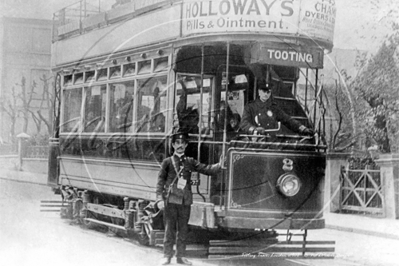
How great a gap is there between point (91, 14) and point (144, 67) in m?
2.75

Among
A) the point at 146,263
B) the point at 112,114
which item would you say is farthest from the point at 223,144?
the point at 112,114

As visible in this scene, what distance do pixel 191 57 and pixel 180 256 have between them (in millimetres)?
2523

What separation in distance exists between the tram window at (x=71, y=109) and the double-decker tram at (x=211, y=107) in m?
0.58

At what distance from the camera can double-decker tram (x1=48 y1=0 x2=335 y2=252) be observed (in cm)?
860

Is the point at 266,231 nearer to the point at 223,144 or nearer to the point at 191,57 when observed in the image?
the point at 223,144

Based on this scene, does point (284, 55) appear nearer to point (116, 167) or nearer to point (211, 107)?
point (211, 107)

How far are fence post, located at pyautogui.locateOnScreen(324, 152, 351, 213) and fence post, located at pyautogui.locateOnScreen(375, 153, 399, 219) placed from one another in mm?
1706

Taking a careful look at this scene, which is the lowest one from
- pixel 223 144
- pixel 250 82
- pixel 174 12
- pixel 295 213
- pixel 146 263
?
pixel 146 263

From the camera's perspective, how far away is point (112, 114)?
431 inches

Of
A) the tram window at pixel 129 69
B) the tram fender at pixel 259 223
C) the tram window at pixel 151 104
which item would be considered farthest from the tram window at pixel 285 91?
the tram window at pixel 129 69

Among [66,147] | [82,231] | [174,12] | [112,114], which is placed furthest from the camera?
[66,147]

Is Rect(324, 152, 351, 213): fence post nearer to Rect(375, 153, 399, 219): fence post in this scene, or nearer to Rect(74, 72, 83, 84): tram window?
Rect(375, 153, 399, 219): fence post

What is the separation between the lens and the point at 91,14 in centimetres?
1240

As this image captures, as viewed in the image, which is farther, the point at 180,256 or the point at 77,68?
the point at 77,68
